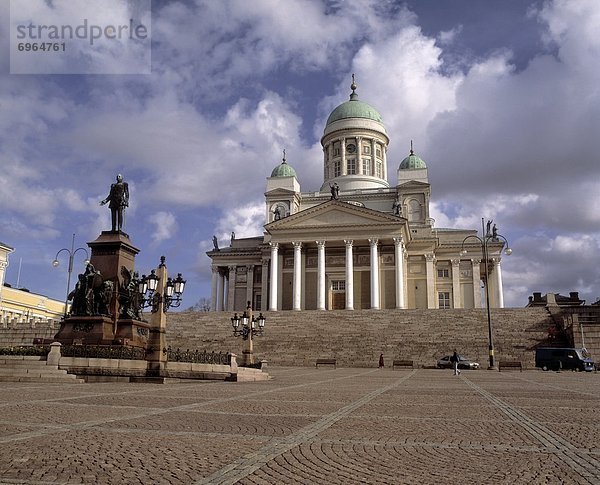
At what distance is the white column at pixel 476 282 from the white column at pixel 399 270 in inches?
411

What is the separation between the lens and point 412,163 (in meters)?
71.6

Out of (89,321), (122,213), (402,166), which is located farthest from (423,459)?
(402,166)

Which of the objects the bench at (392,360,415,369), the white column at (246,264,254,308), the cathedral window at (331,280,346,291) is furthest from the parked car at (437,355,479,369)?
the white column at (246,264,254,308)

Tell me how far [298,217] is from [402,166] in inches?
800

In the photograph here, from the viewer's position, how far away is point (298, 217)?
58781 millimetres

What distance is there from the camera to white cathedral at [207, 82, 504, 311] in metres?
57.4

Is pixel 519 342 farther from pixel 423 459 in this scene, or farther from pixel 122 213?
pixel 423 459

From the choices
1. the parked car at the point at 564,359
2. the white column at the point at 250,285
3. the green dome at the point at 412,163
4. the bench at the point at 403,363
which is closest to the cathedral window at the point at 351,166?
the green dome at the point at 412,163

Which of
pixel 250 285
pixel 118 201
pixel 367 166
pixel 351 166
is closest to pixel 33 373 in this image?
pixel 118 201

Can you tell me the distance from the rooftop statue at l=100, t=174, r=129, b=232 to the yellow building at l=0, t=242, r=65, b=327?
4031cm

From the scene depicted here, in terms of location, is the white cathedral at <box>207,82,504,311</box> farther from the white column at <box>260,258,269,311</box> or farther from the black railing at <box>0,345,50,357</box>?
the black railing at <box>0,345,50,357</box>

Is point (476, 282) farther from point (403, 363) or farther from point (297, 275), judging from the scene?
point (403, 363)

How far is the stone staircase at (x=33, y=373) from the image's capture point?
16.1 metres

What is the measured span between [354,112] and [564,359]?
176 ft
